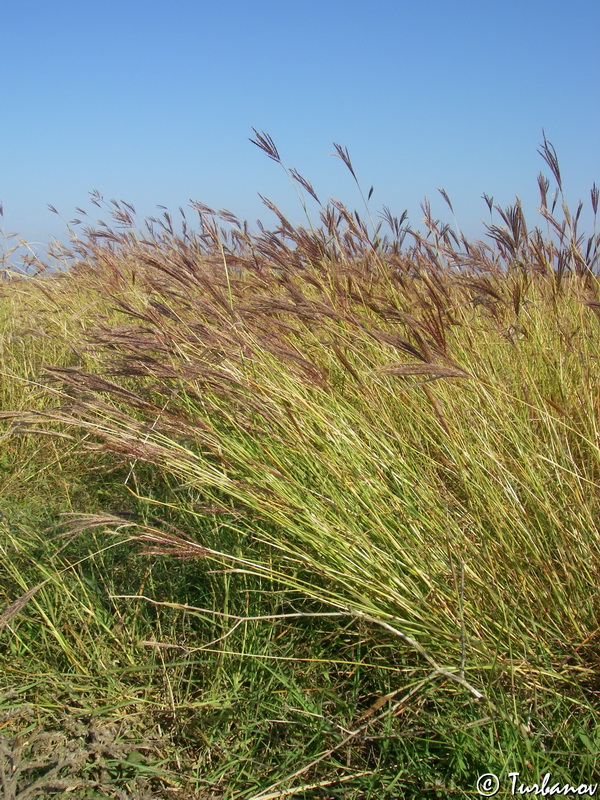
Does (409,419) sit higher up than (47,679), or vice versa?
(409,419)

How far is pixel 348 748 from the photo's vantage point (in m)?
1.27

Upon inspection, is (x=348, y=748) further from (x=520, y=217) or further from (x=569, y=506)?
(x=520, y=217)

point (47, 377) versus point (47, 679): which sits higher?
point (47, 377)

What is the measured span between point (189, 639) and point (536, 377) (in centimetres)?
147

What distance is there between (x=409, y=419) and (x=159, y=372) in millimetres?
730

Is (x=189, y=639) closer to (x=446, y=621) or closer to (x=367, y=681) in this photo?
(x=367, y=681)

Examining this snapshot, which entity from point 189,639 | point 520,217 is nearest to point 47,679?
point 189,639

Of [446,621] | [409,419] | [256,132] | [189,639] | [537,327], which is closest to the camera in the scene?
[446,621]

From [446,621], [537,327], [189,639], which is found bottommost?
[189,639]

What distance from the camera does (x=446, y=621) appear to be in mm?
1415

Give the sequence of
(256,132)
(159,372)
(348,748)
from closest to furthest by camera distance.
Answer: (348,748)
(159,372)
(256,132)

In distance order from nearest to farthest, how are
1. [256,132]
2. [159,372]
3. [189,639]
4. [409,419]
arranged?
1. [189,639]
2. [159,372]
3. [409,419]
4. [256,132]

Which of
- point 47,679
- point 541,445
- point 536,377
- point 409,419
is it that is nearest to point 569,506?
point 541,445

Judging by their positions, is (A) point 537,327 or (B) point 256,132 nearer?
(B) point 256,132
